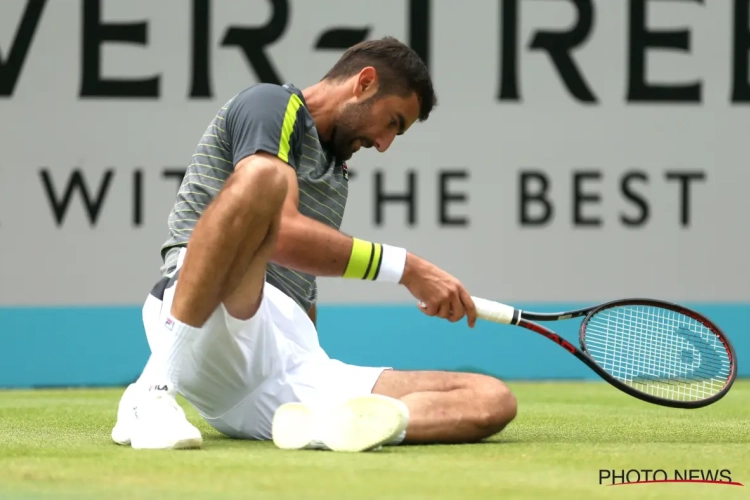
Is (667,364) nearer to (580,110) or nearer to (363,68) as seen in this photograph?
(363,68)

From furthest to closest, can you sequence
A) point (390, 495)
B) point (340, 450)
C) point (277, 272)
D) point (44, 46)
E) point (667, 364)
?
1. point (44, 46)
2. point (667, 364)
3. point (277, 272)
4. point (340, 450)
5. point (390, 495)

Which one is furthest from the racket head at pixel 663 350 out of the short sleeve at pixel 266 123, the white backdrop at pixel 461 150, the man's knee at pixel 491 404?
the white backdrop at pixel 461 150

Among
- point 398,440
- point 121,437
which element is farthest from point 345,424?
point 121,437

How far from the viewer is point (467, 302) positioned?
9.71 feet

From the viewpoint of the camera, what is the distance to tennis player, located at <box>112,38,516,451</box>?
2.73 m

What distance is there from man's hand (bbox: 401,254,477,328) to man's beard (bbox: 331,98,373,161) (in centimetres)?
49

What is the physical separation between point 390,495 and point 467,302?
92cm

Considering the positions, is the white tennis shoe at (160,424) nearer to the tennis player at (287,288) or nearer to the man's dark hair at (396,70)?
the tennis player at (287,288)

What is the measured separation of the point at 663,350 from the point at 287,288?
1132 millimetres

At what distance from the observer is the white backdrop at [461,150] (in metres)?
6.98

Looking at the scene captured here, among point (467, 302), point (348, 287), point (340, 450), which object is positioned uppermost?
point (467, 302)

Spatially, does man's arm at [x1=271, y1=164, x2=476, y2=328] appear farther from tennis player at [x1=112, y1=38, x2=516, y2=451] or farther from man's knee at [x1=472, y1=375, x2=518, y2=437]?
man's knee at [x1=472, y1=375, x2=518, y2=437]

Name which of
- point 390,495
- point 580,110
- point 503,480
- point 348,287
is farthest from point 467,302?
point 580,110

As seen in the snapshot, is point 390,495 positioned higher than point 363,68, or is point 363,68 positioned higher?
point 363,68
